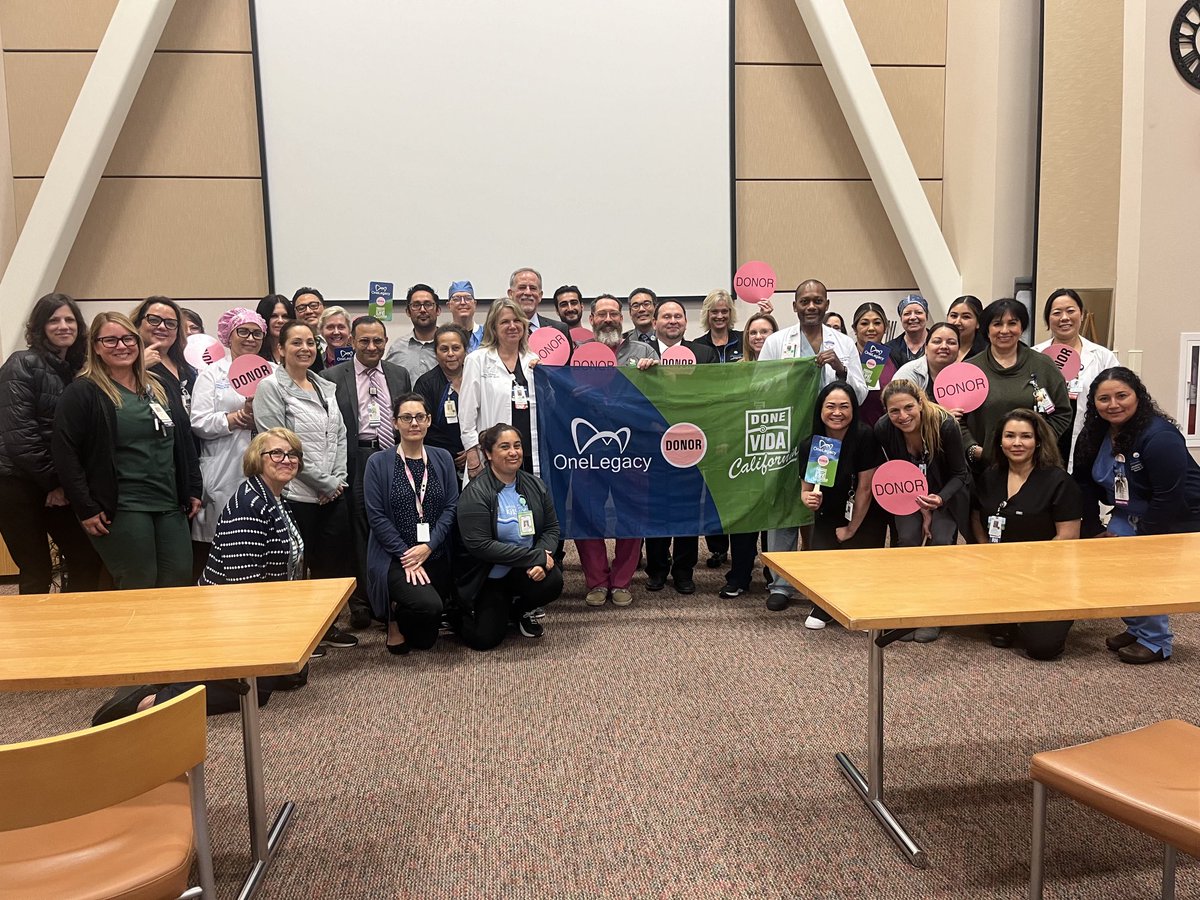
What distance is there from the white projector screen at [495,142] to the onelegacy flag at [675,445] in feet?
8.02

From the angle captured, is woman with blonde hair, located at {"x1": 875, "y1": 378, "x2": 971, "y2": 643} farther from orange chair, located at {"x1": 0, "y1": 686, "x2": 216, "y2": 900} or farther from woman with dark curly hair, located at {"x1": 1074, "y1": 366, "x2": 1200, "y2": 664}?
orange chair, located at {"x1": 0, "y1": 686, "x2": 216, "y2": 900}

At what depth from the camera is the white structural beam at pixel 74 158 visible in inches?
231

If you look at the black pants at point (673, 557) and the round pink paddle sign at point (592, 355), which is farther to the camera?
the black pants at point (673, 557)

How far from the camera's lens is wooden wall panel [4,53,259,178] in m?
6.11

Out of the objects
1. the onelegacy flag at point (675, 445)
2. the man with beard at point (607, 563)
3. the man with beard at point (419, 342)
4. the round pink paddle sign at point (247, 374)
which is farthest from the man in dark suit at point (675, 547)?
the round pink paddle sign at point (247, 374)

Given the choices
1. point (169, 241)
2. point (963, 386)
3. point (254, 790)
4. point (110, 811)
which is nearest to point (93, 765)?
→ point (110, 811)

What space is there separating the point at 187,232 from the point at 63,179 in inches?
32.5

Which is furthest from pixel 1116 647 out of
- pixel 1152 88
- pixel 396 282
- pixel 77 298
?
pixel 77 298

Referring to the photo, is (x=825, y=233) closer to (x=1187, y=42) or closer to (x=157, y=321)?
(x=1187, y=42)

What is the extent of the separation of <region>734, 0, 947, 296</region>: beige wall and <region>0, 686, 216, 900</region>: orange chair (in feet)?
19.5

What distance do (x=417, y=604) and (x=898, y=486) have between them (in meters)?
2.20

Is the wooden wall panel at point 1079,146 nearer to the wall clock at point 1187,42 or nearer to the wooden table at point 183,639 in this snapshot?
the wall clock at point 1187,42

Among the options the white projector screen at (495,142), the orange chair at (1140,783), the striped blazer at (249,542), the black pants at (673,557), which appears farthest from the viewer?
the white projector screen at (495,142)

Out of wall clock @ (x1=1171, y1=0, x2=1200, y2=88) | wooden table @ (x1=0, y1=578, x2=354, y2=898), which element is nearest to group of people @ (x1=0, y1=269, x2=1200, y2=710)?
wooden table @ (x1=0, y1=578, x2=354, y2=898)
